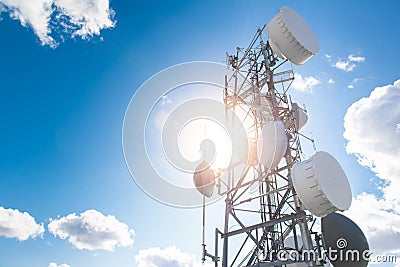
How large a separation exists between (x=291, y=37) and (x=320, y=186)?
5251 mm

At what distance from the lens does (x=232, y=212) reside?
950cm

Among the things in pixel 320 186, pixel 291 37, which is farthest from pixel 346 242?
pixel 291 37

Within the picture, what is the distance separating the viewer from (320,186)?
21.9 feet

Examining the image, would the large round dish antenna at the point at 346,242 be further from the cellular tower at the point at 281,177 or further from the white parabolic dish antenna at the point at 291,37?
the white parabolic dish antenna at the point at 291,37

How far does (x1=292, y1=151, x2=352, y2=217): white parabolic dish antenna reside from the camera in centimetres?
668

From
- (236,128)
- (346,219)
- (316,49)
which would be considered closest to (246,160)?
(236,128)

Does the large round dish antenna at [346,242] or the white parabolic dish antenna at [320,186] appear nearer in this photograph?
the white parabolic dish antenna at [320,186]

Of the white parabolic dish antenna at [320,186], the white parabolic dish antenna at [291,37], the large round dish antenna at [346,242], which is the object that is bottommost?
the large round dish antenna at [346,242]

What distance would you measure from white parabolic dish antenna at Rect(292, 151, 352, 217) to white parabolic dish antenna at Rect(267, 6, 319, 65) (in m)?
4.09

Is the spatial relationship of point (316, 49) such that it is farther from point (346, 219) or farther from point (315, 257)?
point (315, 257)

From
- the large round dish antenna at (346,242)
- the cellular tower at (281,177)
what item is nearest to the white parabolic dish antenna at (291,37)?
the cellular tower at (281,177)

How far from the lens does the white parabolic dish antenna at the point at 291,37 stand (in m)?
9.80

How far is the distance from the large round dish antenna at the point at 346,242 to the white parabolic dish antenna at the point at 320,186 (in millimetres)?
853

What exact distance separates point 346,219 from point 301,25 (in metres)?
6.39
